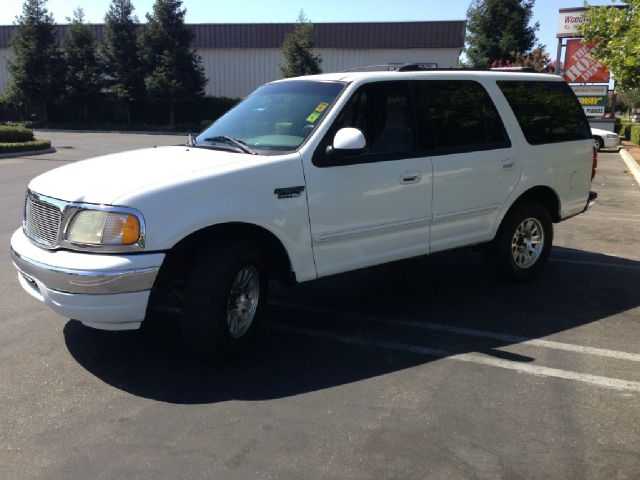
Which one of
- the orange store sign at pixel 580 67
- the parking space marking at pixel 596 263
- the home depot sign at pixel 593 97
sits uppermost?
the orange store sign at pixel 580 67

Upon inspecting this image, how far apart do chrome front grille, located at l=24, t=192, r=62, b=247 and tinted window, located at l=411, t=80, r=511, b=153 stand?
293 cm

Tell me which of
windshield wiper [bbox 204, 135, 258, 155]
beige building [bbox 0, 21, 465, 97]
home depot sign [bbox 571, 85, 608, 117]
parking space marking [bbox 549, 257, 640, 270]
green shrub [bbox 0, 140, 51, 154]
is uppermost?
beige building [bbox 0, 21, 465, 97]

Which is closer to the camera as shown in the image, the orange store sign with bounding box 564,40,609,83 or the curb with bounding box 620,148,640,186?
the curb with bounding box 620,148,640,186

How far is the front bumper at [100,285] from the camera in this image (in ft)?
11.8

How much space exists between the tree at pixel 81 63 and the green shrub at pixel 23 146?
17937 mm

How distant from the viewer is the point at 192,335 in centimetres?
394

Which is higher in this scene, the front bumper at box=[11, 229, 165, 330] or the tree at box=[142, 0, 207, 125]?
the tree at box=[142, 0, 207, 125]

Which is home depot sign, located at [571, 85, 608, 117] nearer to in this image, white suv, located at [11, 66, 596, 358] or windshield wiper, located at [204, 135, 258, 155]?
white suv, located at [11, 66, 596, 358]

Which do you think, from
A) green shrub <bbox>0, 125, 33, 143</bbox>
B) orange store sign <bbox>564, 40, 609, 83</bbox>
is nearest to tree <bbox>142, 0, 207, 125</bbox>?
green shrub <bbox>0, 125, 33, 143</bbox>

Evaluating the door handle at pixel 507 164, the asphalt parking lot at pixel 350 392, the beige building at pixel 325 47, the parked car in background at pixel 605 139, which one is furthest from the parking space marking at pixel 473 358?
the beige building at pixel 325 47

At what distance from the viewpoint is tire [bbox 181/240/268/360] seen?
3.89 metres

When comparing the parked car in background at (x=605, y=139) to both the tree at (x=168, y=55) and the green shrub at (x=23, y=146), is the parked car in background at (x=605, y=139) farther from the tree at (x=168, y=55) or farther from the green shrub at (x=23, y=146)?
the tree at (x=168, y=55)

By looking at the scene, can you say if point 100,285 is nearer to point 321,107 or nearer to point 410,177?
point 321,107

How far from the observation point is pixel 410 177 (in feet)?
16.1
